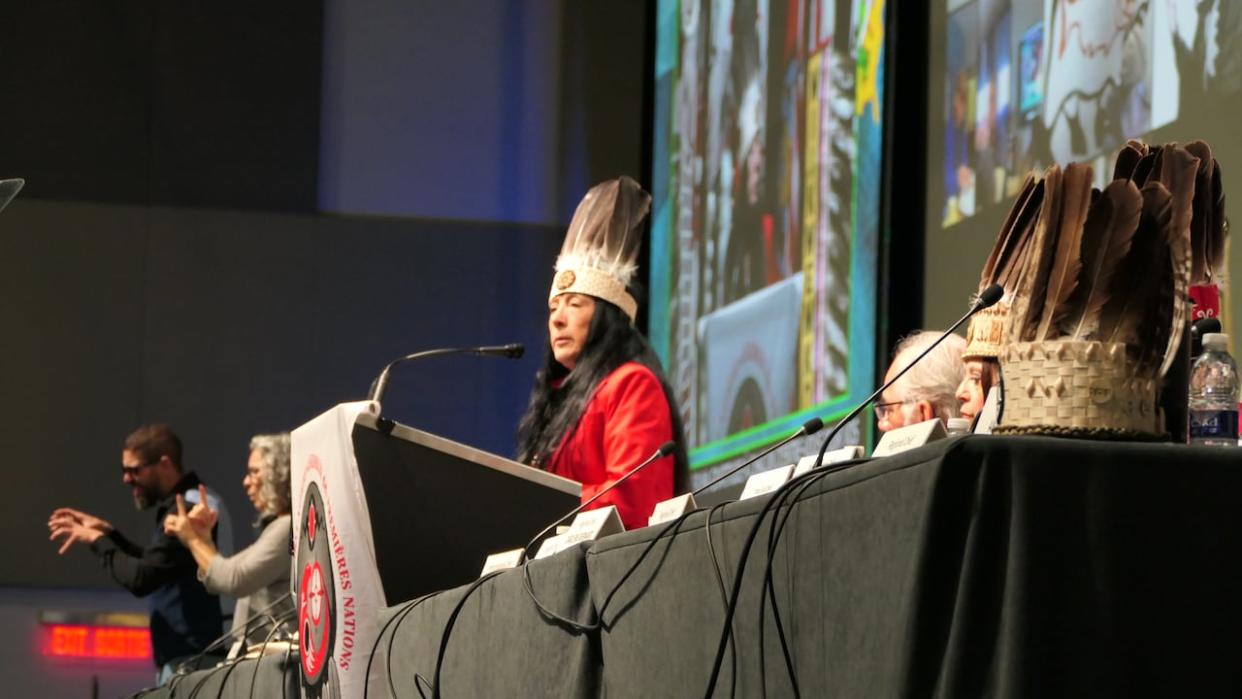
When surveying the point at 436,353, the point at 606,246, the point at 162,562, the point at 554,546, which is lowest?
the point at 162,562

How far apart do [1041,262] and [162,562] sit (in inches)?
160

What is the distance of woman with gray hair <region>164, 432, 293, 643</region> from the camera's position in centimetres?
439

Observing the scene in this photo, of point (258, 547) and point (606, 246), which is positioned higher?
point (606, 246)

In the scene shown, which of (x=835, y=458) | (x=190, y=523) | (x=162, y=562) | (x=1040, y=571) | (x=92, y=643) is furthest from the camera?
(x=92, y=643)

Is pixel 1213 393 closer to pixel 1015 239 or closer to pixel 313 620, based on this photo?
pixel 1015 239

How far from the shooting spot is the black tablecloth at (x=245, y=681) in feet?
9.41

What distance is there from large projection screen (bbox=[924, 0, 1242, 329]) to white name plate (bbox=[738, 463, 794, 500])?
1.49 m

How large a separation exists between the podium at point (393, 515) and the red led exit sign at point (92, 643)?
4877 mm

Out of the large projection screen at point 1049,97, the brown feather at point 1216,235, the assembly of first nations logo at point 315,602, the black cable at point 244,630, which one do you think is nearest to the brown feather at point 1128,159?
the brown feather at point 1216,235

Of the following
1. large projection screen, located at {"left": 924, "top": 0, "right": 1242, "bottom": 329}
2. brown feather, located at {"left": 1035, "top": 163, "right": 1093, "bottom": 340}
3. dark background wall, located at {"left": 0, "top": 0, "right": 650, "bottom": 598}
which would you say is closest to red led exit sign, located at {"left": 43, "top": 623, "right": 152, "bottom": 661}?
dark background wall, located at {"left": 0, "top": 0, "right": 650, "bottom": 598}

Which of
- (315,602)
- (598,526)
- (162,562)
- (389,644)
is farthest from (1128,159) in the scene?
(162,562)

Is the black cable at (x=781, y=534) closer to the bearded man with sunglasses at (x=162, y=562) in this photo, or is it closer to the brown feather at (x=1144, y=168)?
the brown feather at (x=1144, y=168)

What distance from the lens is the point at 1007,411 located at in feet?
4.34

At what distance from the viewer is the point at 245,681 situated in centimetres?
313
